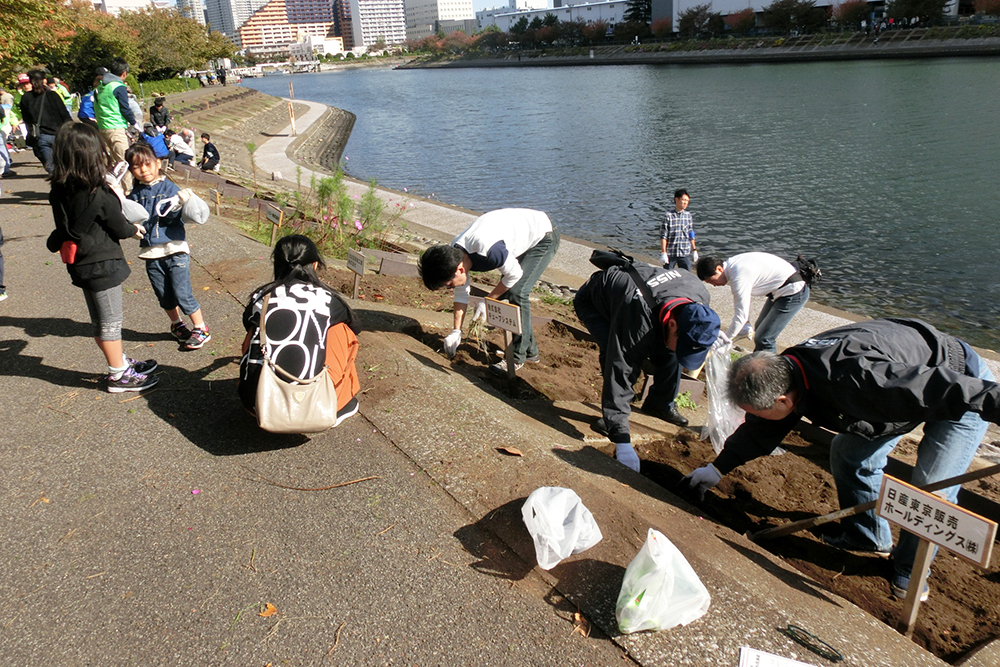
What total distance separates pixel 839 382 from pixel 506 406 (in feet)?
7.33

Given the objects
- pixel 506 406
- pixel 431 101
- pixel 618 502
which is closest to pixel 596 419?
pixel 506 406

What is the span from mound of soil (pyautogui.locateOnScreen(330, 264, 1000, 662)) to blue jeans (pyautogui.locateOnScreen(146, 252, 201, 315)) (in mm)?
1909

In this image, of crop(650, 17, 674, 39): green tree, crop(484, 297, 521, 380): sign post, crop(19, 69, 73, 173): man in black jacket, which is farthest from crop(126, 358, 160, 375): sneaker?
crop(650, 17, 674, 39): green tree

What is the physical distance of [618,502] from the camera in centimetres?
344

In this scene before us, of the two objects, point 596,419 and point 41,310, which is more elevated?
point 41,310

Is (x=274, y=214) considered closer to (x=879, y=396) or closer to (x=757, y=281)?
(x=757, y=281)

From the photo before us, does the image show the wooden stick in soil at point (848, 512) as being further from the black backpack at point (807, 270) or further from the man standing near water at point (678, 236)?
the man standing near water at point (678, 236)

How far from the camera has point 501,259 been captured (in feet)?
15.8

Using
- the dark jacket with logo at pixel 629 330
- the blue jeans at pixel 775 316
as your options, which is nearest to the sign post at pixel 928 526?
the dark jacket with logo at pixel 629 330

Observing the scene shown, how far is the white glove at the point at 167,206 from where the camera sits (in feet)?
15.4

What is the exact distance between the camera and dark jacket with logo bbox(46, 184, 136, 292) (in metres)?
3.90

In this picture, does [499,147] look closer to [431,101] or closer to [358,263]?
[358,263]

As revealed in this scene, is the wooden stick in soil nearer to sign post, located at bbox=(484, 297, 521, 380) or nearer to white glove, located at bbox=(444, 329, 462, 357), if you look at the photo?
sign post, located at bbox=(484, 297, 521, 380)

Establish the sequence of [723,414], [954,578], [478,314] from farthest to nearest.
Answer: [478,314] < [723,414] < [954,578]
